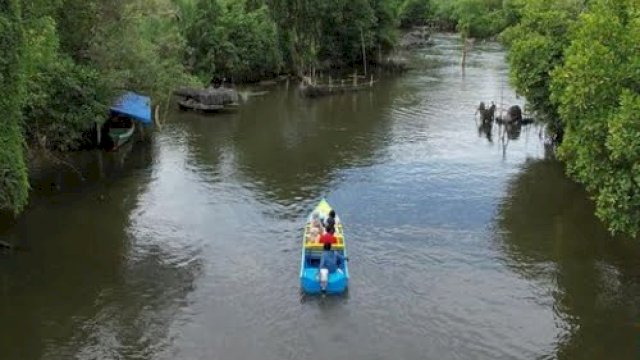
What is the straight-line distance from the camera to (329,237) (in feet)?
70.5

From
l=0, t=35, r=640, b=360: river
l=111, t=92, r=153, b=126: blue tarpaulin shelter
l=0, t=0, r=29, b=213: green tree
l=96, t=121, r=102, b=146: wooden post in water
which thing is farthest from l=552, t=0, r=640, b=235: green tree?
l=96, t=121, r=102, b=146: wooden post in water

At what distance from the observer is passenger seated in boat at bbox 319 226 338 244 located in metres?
21.4

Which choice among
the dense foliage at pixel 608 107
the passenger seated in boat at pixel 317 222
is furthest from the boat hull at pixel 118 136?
the dense foliage at pixel 608 107

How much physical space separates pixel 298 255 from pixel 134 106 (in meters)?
16.0

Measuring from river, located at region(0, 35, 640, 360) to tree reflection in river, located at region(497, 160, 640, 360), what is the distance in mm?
71

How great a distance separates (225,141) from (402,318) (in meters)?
21.4

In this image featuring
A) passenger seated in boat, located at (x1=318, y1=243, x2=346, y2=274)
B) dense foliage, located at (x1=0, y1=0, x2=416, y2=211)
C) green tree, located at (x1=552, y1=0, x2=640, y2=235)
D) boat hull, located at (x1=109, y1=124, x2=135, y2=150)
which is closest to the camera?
green tree, located at (x1=552, y1=0, x2=640, y2=235)

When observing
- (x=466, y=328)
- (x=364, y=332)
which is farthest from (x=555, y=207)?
(x=364, y=332)

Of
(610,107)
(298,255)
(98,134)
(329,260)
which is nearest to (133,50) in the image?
(98,134)

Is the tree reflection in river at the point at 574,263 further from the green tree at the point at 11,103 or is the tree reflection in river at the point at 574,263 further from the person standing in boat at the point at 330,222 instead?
the green tree at the point at 11,103

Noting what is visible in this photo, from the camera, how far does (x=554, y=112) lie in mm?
31922

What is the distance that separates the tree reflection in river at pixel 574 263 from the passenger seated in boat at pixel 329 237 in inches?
238

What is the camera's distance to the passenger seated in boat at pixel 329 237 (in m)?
21.4

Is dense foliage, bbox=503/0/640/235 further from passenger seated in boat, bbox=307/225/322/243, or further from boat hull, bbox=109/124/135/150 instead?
boat hull, bbox=109/124/135/150
